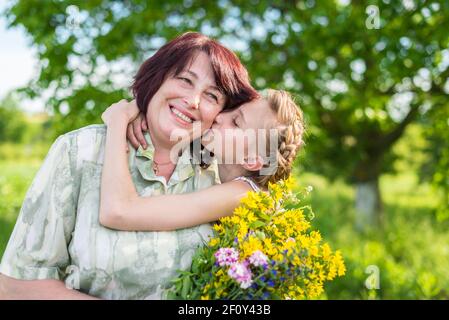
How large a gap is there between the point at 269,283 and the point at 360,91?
20.3 ft

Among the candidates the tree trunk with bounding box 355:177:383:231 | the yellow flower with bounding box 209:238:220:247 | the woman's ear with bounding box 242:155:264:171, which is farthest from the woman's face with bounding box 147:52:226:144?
the tree trunk with bounding box 355:177:383:231

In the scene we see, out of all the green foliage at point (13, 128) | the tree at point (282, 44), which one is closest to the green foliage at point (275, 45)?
the tree at point (282, 44)

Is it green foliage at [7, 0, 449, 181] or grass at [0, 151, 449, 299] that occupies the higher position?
green foliage at [7, 0, 449, 181]

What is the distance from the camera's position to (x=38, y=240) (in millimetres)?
2188

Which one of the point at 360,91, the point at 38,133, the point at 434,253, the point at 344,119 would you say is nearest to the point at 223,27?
the point at 360,91

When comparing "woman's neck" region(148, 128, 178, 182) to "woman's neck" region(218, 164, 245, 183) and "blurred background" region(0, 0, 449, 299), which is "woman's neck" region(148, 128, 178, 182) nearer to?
"woman's neck" region(218, 164, 245, 183)

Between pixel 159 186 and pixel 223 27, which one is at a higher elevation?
pixel 223 27

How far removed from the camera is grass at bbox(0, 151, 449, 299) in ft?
21.1

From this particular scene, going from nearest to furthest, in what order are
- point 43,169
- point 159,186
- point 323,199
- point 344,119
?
point 43,169 < point 159,186 < point 344,119 < point 323,199

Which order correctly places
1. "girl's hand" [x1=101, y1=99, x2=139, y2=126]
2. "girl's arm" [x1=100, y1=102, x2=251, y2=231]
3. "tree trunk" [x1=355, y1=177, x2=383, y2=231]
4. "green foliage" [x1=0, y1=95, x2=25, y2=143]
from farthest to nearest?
"green foliage" [x1=0, y1=95, x2=25, y2=143] < "tree trunk" [x1=355, y1=177, x2=383, y2=231] < "girl's hand" [x1=101, y1=99, x2=139, y2=126] < "girl's arm" [x1=100, y1=102, x2=251, y2=231]

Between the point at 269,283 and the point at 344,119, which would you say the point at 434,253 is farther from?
the point at 269,283

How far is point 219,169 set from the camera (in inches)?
108

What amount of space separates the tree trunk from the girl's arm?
7.94m

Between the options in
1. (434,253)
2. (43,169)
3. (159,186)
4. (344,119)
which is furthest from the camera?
(344,119)
